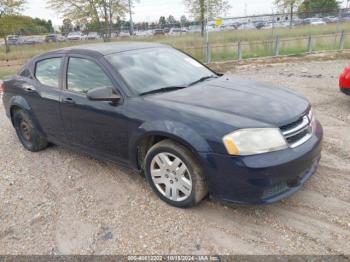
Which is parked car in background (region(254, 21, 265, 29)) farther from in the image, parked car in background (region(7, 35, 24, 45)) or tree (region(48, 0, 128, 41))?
parked car in background (region(7, 35, 24, 45))

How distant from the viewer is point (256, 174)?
2.49m

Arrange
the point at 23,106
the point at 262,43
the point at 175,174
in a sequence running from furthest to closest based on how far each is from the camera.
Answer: the point at 262,43
the point at 23,106
the point at 175,174

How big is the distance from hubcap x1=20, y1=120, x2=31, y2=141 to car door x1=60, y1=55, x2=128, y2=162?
106 cm

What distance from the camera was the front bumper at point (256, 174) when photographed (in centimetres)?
250

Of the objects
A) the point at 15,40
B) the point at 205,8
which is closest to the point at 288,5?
the point at 205,8

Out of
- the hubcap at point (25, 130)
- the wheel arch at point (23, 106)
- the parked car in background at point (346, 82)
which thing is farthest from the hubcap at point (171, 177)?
the parked car in background at point (346, 82)

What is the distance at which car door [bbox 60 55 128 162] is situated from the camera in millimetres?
3248

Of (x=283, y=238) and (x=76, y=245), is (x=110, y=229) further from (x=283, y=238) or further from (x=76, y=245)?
(x=283, y=238)

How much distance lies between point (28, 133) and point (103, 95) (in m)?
2.17

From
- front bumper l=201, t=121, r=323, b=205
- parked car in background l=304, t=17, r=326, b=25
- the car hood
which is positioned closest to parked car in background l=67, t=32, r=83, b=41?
parked car in background l=304, t=17, r=326, b=25

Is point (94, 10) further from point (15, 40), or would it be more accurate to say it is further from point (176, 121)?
point (176, 121)

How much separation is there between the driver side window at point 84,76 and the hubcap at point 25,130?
1337 millimetres

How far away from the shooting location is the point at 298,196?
3.14m

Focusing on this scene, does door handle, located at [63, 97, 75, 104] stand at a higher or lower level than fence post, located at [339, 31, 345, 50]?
higher
